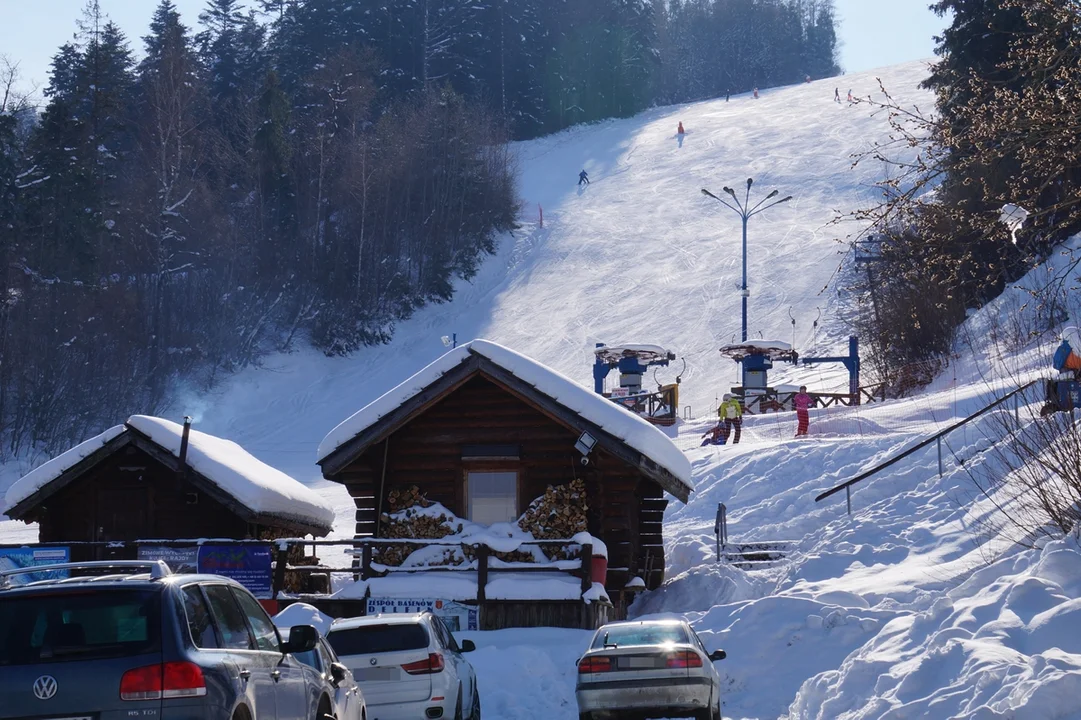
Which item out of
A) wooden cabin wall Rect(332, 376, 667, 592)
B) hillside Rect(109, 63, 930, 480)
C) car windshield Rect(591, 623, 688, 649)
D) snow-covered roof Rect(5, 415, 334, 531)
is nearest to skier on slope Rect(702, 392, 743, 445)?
hillside Rect(109, 63, 930, 480)

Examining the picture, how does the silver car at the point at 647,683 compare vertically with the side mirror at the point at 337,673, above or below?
below

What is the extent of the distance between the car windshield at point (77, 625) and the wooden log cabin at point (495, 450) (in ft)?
46.1

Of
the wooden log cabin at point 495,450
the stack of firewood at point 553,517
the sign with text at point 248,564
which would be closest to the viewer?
the sign with text at point 248,564

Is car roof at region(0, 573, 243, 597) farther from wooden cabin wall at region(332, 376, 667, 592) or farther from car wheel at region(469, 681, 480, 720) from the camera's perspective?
wooden cabin wall at region(332, 376, 667, 592)

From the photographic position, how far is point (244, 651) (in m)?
8.20

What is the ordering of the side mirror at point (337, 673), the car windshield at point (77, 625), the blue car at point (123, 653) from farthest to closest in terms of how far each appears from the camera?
the side mirror at point (337, 673), the car windshield at point (77, 625), the blue car at point (123, 653)

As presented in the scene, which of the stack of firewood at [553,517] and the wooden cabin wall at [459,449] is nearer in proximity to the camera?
the stack of firewood at [553,517]

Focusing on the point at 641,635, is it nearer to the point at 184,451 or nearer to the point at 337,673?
the point at 337,673

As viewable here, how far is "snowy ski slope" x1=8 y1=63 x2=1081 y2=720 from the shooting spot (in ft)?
41.9

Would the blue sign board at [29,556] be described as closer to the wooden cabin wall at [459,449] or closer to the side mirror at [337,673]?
the wooden cabin wall at [459,449]

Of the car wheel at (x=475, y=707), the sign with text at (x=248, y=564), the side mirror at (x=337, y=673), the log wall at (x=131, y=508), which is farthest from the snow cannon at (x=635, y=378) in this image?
the side mirror at (x=337, y=673)

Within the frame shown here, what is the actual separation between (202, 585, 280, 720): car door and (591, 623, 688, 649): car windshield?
6.26 meters

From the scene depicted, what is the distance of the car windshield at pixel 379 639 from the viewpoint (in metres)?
13.7

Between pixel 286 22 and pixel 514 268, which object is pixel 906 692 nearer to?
pixel 514 268
